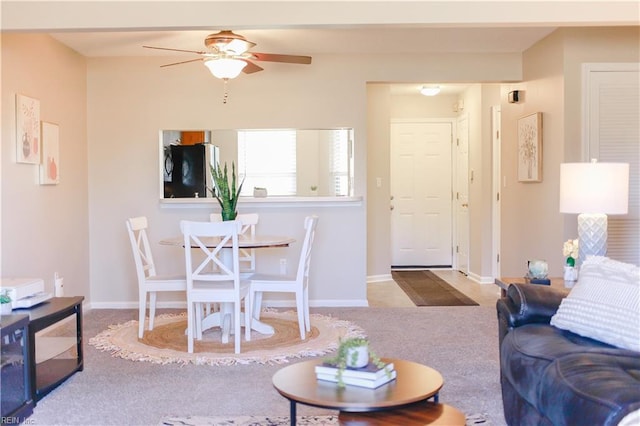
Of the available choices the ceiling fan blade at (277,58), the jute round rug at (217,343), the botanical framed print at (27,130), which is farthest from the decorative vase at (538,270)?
the botanical framed print at (27,130)

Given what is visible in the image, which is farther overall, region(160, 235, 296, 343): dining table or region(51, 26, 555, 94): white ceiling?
region(51, 26, 555, 94): white ceiling

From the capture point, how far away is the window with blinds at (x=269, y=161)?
224 inches

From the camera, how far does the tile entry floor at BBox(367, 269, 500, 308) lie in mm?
5840

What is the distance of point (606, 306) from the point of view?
242cm

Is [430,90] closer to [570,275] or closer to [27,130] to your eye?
[570,275]

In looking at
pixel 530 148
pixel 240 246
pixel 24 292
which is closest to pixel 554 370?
pixel 240 246

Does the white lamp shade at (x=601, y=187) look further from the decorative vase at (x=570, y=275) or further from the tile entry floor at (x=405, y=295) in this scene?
the tile entry floor at (x=405, y=295)

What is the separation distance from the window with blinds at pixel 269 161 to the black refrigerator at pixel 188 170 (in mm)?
310

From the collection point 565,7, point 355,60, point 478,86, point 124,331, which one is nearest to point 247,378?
point 124,331

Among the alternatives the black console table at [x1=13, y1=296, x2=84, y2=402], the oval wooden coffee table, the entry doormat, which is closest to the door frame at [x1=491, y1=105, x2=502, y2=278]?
the entry doormat

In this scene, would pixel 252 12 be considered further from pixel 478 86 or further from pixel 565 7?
pixel 478 86

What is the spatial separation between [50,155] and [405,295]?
364cm

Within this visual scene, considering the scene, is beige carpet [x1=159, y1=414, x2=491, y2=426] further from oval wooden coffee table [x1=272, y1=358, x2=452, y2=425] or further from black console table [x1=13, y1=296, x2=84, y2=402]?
black console table [x1=13, y1=296, x2=84, y2=402]

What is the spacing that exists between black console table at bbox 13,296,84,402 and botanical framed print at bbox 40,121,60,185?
4.43 feet
